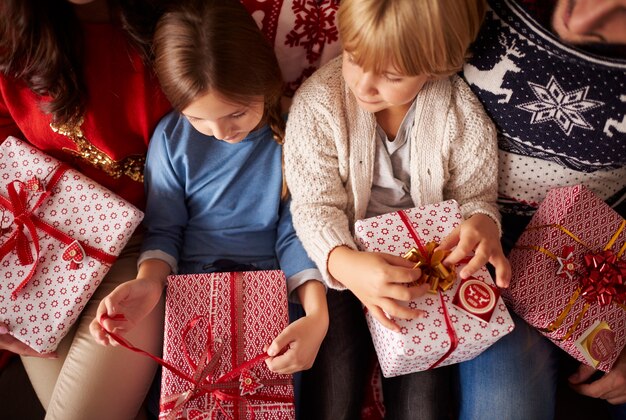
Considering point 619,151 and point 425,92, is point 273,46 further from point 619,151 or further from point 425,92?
point 619,151

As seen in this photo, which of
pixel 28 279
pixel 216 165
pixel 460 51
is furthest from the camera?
pixel 216 165

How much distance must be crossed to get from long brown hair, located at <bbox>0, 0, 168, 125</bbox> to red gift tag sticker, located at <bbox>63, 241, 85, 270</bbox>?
22cm

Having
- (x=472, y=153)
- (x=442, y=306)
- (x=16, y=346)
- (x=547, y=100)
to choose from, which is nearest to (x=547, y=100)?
(x=547, y=100)

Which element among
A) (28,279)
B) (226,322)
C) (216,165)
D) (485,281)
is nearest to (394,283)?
(485,281)

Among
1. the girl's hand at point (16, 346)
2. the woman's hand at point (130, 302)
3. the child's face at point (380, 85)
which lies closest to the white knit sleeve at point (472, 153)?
the child's face at point (380, 85)

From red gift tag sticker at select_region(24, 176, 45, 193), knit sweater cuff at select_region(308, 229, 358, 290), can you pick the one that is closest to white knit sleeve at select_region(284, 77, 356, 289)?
knit sweater cuff at select_region(308, 229, 358, 290)

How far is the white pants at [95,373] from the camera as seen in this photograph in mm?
974

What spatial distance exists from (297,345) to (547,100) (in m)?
0.60

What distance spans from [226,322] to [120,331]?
187 mm

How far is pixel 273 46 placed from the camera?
3.46 feet

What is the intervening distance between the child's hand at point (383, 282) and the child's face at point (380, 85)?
259mm

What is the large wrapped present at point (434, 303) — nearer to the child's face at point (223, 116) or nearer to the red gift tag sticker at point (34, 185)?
the child's face at point (223, 116)

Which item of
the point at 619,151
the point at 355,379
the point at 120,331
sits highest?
the point at 619,151

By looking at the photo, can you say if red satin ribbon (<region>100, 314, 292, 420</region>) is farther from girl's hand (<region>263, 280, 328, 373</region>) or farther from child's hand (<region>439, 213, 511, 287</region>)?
child's hand (<region>439, 213, 511, 287</region>)
